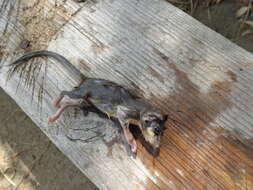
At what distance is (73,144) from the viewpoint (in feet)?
5.59

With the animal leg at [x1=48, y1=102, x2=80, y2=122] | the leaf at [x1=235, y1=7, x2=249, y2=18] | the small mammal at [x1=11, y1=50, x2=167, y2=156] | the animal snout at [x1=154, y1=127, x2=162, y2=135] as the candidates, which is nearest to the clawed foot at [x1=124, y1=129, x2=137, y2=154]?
the small mammal at [x1=11, y1=50, x2=167, y2=156]

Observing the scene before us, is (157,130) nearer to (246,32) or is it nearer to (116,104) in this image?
(116,104)

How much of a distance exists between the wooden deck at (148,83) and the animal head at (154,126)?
52mm

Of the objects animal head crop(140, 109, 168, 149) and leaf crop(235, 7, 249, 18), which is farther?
leaf crop(235, 7, 249, 18)

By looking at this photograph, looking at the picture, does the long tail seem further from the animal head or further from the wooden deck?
the animal head

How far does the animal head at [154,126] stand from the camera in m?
1.56

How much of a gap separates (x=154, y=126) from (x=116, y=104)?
0.35 metres

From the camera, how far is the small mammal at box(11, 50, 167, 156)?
1582 mm

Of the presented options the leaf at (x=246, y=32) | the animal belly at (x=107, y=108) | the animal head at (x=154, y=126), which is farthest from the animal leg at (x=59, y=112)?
the leaf at (x=246, y=32)

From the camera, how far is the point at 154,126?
1.55 metres

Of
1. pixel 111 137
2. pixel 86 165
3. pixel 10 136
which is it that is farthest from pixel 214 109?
pixel 10 136

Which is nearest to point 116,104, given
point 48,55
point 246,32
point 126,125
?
point 126,125

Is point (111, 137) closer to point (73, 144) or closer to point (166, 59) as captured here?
point (73, 144)

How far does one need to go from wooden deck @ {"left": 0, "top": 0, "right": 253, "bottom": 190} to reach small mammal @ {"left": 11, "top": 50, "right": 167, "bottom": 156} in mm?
52
